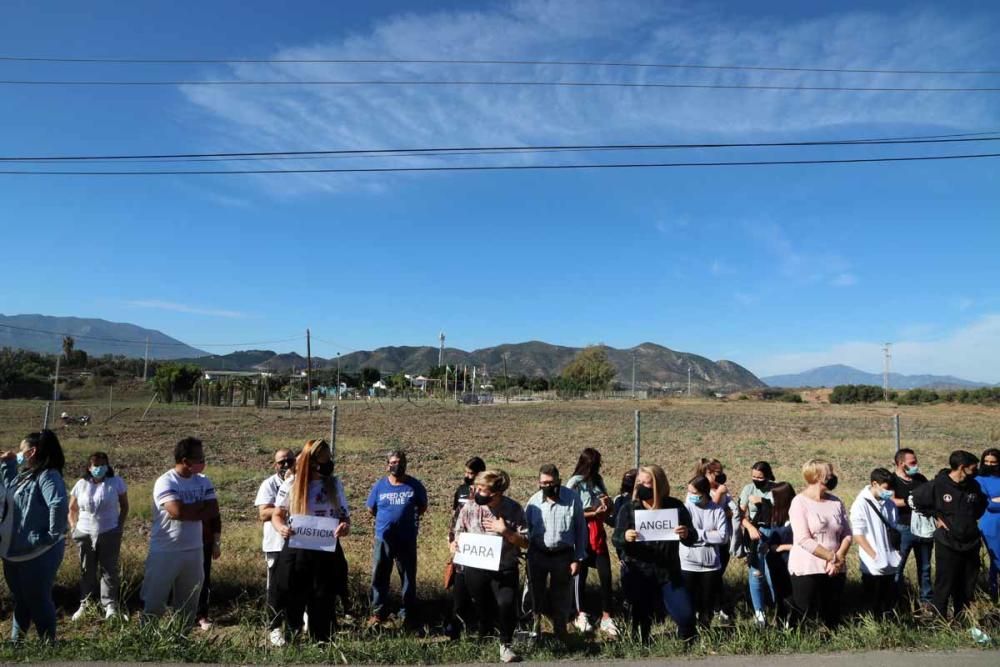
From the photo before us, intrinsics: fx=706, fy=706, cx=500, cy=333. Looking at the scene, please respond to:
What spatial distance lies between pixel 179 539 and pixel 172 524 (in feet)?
0.46

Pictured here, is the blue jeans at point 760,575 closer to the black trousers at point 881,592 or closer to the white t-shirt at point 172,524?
the black trousers at point 881,592

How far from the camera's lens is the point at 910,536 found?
299 inches

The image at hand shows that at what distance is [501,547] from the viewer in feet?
19.0

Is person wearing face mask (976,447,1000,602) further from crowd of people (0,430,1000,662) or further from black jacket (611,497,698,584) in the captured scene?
black jacket (611,497,698,584)

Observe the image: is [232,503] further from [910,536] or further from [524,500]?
[910,536]

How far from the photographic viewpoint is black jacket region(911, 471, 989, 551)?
648 centimetres

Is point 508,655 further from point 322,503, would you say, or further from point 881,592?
point 881,592

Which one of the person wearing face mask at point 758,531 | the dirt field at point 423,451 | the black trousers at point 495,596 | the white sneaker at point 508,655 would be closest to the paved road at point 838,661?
the white sneaker at point 508,655

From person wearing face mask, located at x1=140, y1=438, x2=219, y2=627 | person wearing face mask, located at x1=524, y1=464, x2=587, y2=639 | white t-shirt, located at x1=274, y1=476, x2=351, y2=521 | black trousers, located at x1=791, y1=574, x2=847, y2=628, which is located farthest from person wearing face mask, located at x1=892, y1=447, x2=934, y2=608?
person wearing face mask, located at x1=140, y1=438, x2=219, y2=627

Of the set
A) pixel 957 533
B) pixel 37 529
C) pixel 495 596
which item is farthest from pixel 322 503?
pixel 957 533

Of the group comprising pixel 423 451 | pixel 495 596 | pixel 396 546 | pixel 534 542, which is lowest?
pixel 423 451

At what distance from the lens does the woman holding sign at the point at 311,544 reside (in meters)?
5.65

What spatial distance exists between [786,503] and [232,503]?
34.4ft

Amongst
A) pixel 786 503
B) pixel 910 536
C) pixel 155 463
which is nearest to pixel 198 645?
pixel 786 503
